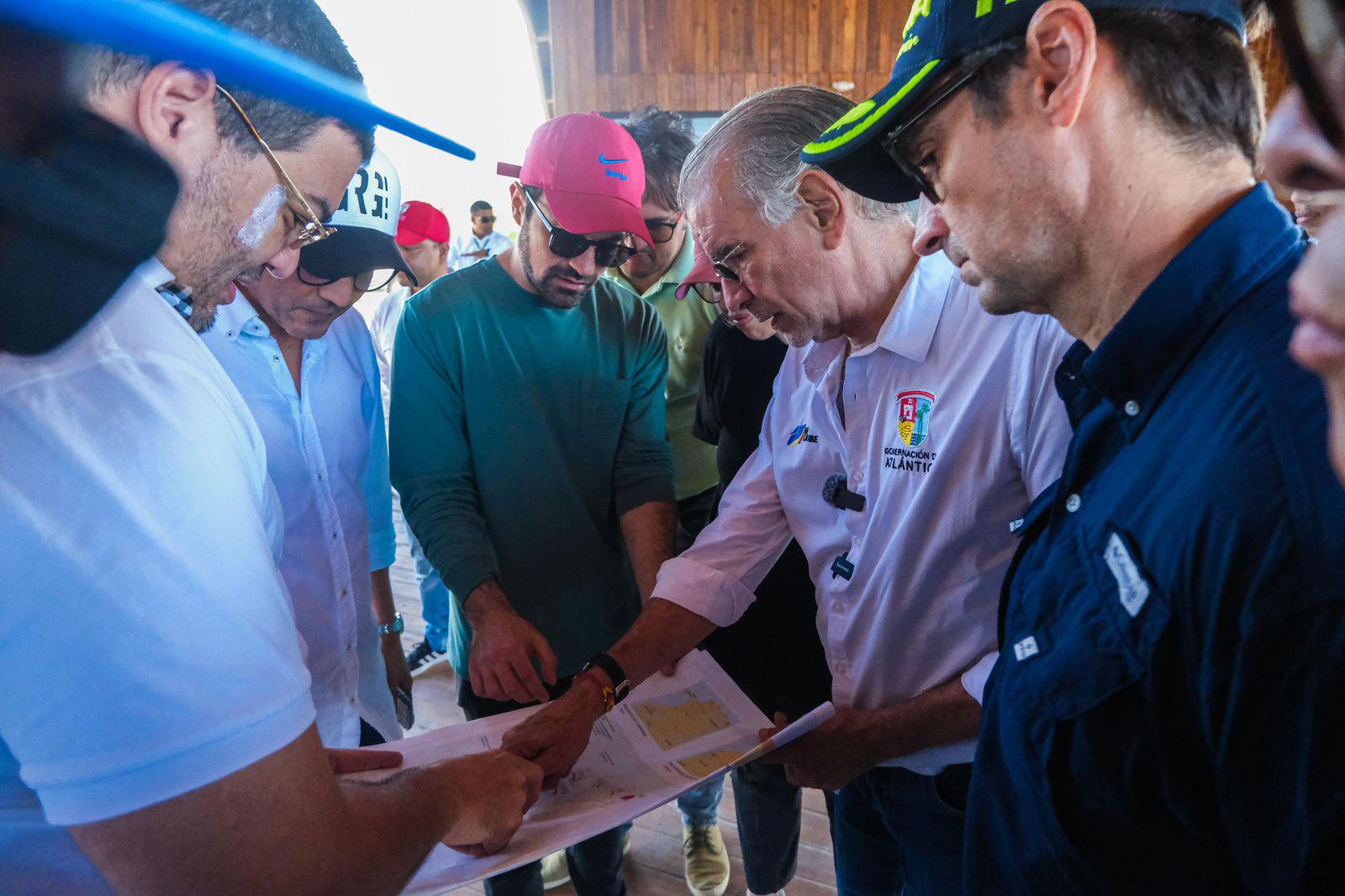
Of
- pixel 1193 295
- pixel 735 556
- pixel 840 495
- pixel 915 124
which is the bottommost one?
pixel 735 556

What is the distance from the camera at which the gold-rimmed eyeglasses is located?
0.85m

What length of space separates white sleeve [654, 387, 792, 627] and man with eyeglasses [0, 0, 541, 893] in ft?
2.87

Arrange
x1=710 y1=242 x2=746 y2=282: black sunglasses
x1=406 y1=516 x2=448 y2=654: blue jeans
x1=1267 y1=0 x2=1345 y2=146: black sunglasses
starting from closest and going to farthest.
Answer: x1=1267 y1=0 x2=1345 y2=146: black sunglasses → x1=710 y1=242 x2=746 y2=282: black sunglasses → x1=406 y1=516 x2=448 y2=654: blue jeans

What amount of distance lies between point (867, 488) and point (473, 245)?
20.4 feet

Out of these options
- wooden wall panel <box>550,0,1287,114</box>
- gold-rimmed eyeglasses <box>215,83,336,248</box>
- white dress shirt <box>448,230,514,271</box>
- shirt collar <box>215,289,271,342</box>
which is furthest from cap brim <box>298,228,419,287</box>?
wooden wall panel <box>550,0,1287,114</box>

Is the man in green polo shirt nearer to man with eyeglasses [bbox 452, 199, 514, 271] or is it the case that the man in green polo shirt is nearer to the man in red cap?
the man in red cap

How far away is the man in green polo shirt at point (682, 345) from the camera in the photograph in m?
2.64

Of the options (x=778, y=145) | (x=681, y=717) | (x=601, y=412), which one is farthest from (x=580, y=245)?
(x=681, y=717)

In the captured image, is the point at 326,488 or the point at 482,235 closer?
the point at 326,488

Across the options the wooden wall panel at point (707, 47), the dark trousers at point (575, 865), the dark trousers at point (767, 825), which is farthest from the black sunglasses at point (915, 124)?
the wooden wall panel at point (707, 47)

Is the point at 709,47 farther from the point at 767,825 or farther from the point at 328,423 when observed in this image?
the point at 767,825

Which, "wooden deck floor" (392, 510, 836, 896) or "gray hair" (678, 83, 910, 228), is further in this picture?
"wooden deck floor" (392, 510, 836, 896)

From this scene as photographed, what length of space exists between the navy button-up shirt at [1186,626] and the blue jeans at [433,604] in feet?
10.5

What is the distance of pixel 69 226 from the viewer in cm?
65
